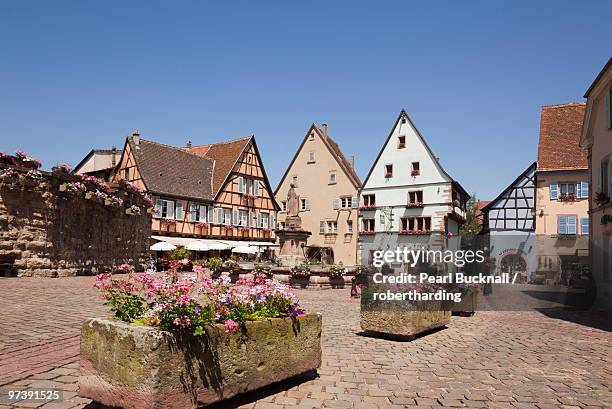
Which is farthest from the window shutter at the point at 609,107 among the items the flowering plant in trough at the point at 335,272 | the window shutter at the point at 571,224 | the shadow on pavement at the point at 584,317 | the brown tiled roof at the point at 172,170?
→ the brown tiled roof at the point at 172,170

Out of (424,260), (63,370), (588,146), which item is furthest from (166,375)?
(424,260)

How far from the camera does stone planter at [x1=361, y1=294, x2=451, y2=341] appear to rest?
28.2 ft

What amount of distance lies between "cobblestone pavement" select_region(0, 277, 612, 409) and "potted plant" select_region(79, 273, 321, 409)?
1.27ft

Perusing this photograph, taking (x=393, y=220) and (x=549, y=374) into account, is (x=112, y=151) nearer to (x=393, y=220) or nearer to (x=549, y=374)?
(x=393, y=220)

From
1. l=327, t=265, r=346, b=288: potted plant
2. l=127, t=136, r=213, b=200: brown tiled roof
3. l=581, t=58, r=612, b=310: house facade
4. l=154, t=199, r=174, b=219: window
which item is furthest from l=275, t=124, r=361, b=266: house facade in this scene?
l=581, t=58, r=612, b=310: house facade

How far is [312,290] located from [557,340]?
35.0 ft

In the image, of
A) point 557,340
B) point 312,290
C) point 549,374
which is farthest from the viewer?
point 312,290

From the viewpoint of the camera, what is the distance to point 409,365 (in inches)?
266

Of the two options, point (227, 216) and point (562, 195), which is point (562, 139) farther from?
point (227, 216)

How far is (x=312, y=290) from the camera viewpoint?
63.0 feet

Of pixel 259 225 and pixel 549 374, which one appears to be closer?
pixel 549 374

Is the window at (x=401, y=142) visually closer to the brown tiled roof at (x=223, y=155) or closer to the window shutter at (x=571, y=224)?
the brown tiled roof at (x=223, y=155)

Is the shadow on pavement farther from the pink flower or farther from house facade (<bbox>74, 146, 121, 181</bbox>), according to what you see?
house facade (<bbox>74, 146, 121, 181</bbox>)

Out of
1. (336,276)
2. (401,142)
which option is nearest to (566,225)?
(401,142)
